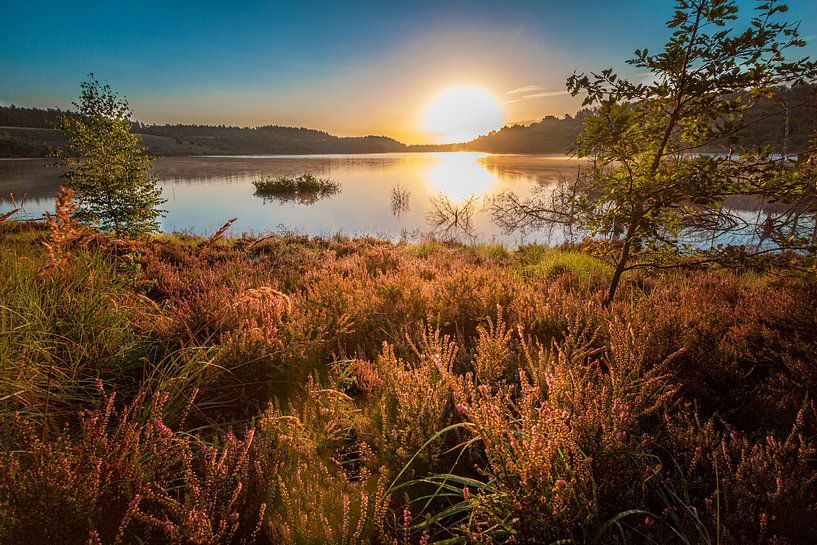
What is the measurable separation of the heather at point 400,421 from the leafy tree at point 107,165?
168 inches

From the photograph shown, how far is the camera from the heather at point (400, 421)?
139 centimetres

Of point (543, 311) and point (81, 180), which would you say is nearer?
point (543, 311)

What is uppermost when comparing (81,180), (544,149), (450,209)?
(544,149)

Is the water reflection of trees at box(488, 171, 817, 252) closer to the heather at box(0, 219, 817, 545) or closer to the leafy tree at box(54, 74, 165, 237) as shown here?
the heather at box(0, 219, 817, 545)

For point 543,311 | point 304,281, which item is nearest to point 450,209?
point 304,281

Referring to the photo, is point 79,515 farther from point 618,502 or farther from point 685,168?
point 685,168

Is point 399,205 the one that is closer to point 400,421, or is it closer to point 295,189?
point 295,189

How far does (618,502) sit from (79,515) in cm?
222

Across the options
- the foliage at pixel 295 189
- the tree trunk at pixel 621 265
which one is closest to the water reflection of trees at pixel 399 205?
the foliage at pixel 295 189

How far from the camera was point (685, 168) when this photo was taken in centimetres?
326

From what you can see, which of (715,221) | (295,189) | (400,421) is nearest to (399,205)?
(295,189)

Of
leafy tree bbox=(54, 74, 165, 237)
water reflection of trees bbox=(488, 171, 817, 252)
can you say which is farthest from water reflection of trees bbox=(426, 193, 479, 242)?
leafy tree bbox=(54, 74, 165, 237)

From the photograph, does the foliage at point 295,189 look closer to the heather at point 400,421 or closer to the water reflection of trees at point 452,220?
the water reflection of trees at point 452,220

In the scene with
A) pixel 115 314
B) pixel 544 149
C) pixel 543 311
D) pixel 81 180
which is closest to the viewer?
pixel 115 314
